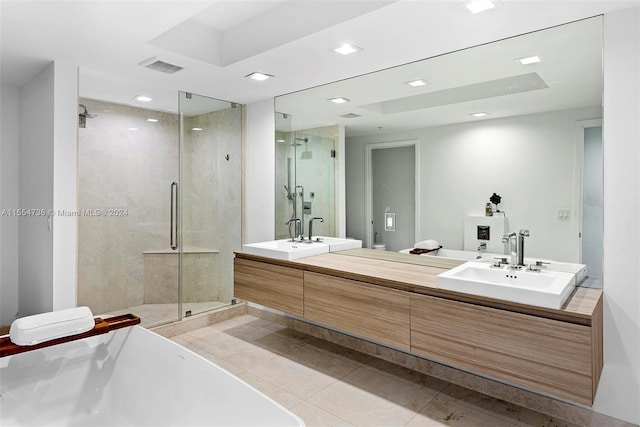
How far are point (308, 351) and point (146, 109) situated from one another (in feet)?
9.03

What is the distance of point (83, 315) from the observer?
86.4 inches

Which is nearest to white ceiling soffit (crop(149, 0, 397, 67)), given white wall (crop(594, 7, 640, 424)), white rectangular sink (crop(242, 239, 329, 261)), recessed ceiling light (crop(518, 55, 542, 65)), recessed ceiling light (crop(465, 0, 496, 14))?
recessed ceiling light (crop(465, 0, 496, 14))

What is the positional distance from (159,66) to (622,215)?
10.7 feet

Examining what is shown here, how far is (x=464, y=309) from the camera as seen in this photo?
85.7 inches

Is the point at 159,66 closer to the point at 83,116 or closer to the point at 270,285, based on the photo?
the point at 83,116

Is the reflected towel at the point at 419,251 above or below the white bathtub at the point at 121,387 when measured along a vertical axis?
above

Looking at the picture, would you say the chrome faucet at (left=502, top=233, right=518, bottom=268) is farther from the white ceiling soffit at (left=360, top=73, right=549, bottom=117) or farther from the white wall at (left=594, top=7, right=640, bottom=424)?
the white ceiling soffit at (left=360, top=73, right=549, bottom=117)

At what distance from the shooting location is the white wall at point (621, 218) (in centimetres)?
209

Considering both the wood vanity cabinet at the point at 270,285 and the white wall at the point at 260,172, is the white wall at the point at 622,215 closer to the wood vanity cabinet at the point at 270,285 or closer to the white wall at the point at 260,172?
the wood vanity cabinet at the point at 270,285

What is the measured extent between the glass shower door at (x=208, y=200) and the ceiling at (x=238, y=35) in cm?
51

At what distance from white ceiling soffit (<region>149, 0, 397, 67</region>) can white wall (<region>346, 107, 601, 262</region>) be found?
1061 mm

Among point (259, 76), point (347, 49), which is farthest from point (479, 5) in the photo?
point (259, 76)

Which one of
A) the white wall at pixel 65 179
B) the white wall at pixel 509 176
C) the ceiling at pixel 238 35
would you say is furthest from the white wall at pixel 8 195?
the white wall at pixel 509 176

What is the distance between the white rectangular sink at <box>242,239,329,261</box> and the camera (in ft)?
10.7
